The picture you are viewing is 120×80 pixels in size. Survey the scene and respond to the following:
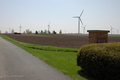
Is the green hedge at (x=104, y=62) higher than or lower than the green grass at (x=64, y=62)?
higher

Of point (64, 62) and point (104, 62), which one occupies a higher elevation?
point (104, 62)

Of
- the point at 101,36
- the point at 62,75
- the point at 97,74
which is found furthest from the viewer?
the point at 101,36

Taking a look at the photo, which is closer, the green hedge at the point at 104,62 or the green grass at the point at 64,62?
the green hedge at the point at 104,62

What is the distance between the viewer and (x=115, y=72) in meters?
4.71

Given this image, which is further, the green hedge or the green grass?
the green grass

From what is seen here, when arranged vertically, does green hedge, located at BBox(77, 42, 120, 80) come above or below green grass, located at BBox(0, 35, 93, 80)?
above

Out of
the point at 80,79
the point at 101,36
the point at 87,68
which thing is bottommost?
the point at 80,79

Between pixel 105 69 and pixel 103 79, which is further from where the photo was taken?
pixel 103 79

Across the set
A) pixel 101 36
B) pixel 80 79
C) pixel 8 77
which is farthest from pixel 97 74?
pixel 101 36

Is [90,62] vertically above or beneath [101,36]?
beneath

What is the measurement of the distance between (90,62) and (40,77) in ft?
7.23

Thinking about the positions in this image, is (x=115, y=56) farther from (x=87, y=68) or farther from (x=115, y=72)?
(x=87, y=68)

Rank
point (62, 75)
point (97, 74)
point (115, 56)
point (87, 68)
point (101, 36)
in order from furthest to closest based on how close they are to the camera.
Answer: point (101, 36), point (62, 75), point (87, 68), point (97, 74), point (115, 56)

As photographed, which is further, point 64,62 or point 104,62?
point 64,62
